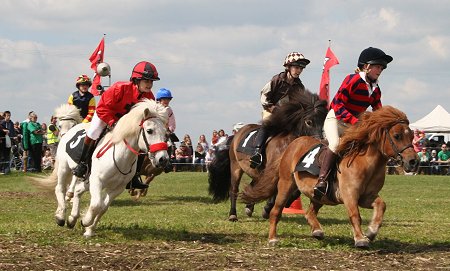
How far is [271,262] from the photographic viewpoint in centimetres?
862

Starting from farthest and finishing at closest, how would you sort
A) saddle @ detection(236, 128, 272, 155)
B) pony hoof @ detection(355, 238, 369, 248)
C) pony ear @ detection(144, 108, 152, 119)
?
1. saddle @ detection(236, 128, 272, 155)
2. pony ear @ detection(144, 108, 152, 119)
3. pony hoof @ detection(355, 238, 369, 248)

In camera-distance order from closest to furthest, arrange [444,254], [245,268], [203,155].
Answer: [245,268]
[444,254]
[203,155]

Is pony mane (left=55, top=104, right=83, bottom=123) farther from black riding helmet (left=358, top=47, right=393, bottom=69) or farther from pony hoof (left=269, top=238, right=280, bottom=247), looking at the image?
black riding helmet (left=358, top=47, right=393, bottom=69)

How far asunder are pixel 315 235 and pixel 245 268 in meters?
2.36

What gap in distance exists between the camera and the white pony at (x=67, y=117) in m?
14.0

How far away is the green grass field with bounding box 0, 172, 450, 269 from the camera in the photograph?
10.2 m

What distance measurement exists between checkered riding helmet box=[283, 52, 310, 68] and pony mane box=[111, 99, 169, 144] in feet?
12.3

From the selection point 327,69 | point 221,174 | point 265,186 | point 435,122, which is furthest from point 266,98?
point 435,122

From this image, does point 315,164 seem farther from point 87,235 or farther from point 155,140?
point 87,235

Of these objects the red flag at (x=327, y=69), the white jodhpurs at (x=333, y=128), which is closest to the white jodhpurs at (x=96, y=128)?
the white jodhpurs at (x=333, y=128)

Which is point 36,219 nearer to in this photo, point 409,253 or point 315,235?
point 315,235

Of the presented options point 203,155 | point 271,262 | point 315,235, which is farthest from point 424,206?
point 203,155

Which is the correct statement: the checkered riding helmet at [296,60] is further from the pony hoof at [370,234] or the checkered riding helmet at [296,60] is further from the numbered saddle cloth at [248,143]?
the pony hoof at [370,234]

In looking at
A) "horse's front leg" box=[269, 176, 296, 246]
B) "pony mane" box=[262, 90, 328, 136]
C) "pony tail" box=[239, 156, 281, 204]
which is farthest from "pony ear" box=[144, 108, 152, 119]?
"pony mane" box=[262, 90, 328, 136]
